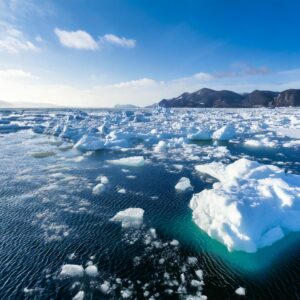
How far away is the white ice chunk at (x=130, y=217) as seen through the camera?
11703 mm

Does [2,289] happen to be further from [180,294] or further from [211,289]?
[211,289]

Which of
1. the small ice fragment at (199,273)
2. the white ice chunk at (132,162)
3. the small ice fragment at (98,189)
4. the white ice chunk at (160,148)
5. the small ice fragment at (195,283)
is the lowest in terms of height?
the white ice chunk at (160,148)

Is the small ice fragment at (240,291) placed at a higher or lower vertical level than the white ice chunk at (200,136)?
higher

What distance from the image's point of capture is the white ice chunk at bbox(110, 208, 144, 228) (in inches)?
461

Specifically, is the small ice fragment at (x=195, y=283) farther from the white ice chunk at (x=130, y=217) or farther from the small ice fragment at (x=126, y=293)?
the white ice chunk at (x=130, y=217)

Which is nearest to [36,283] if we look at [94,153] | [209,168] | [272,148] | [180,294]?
[180,294]

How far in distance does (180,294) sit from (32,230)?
710 cm

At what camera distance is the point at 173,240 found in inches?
409

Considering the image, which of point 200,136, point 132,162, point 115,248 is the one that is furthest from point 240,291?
point 200,136

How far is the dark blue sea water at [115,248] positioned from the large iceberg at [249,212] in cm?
40

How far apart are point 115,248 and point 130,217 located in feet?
7.44

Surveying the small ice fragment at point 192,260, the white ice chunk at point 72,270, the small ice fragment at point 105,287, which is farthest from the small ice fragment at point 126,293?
the small ice fragment at point 192,260

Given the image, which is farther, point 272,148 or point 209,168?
point 272,148

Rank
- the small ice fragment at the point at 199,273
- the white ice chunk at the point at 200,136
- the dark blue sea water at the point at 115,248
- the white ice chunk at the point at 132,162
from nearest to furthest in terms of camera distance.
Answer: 1. the dark blue sea water at the point at 115,248
2. the small ice fragment at the point at 199,273
3. the white ice chunk at the point at 132,162
4. the white ice chunk at the point at 200,136
